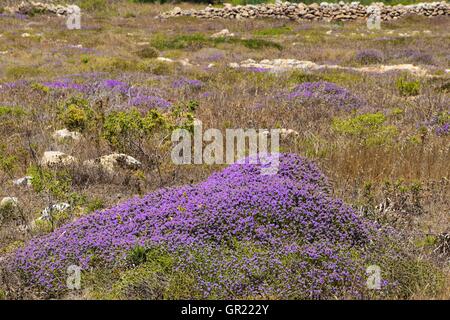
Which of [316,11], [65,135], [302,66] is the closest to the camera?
[65,135]

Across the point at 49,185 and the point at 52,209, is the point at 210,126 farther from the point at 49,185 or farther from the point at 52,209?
the point at 52,209

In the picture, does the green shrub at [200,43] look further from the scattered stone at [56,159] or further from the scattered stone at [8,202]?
the scattered stone at [8,202]

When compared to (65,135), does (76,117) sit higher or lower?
higher

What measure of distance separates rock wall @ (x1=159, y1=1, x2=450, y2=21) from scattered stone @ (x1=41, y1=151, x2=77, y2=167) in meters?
32.4

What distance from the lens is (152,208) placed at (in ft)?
14.8

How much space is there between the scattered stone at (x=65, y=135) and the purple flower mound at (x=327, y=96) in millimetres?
4675

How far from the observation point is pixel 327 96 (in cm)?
1077

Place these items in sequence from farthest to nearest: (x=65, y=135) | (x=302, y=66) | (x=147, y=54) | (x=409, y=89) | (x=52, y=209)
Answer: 1. (x=147, y=54)
2. (x=302, y=66)
3. (x=409, y=89)
4. (x=65, y=135)
5. (x=52, y=209)

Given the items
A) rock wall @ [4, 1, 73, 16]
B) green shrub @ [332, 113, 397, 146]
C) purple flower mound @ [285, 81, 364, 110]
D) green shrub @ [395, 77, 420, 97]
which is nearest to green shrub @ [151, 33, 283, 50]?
purple flower mound @ [285, 81, 364, 110]

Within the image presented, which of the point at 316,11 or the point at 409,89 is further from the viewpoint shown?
the point at 316,11

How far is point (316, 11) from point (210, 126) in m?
32.5

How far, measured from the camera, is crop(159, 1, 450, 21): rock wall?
37.3 meters

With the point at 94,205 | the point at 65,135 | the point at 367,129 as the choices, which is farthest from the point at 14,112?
the point at 367,129
